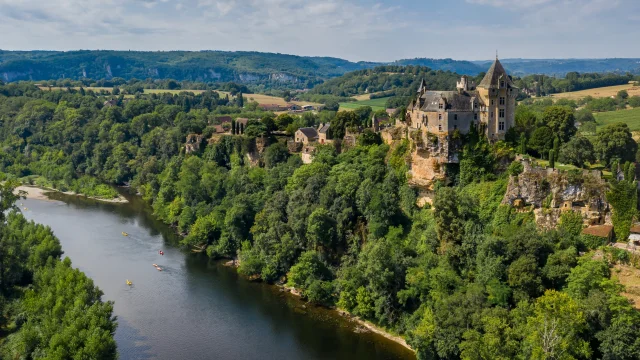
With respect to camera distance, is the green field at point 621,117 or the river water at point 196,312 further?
the green field at point 621,117

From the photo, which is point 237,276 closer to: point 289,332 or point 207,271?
point 207,271

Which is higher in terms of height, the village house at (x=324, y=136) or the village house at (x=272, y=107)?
the village house at (x=272, y=107)

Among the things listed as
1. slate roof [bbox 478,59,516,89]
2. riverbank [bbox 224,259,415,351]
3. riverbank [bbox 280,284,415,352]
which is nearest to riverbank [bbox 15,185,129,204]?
riverbank [bbox 224,259,415,351]

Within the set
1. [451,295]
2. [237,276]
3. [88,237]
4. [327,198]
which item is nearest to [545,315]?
[451,295]

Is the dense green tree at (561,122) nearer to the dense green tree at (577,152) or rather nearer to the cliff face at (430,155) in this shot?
the dense green tree at (577,152)

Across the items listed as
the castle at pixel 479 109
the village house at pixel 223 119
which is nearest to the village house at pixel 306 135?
the castle at pixel 479 109

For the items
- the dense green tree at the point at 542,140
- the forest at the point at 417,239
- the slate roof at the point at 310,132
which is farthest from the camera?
the slate roof at the point at 310,132
